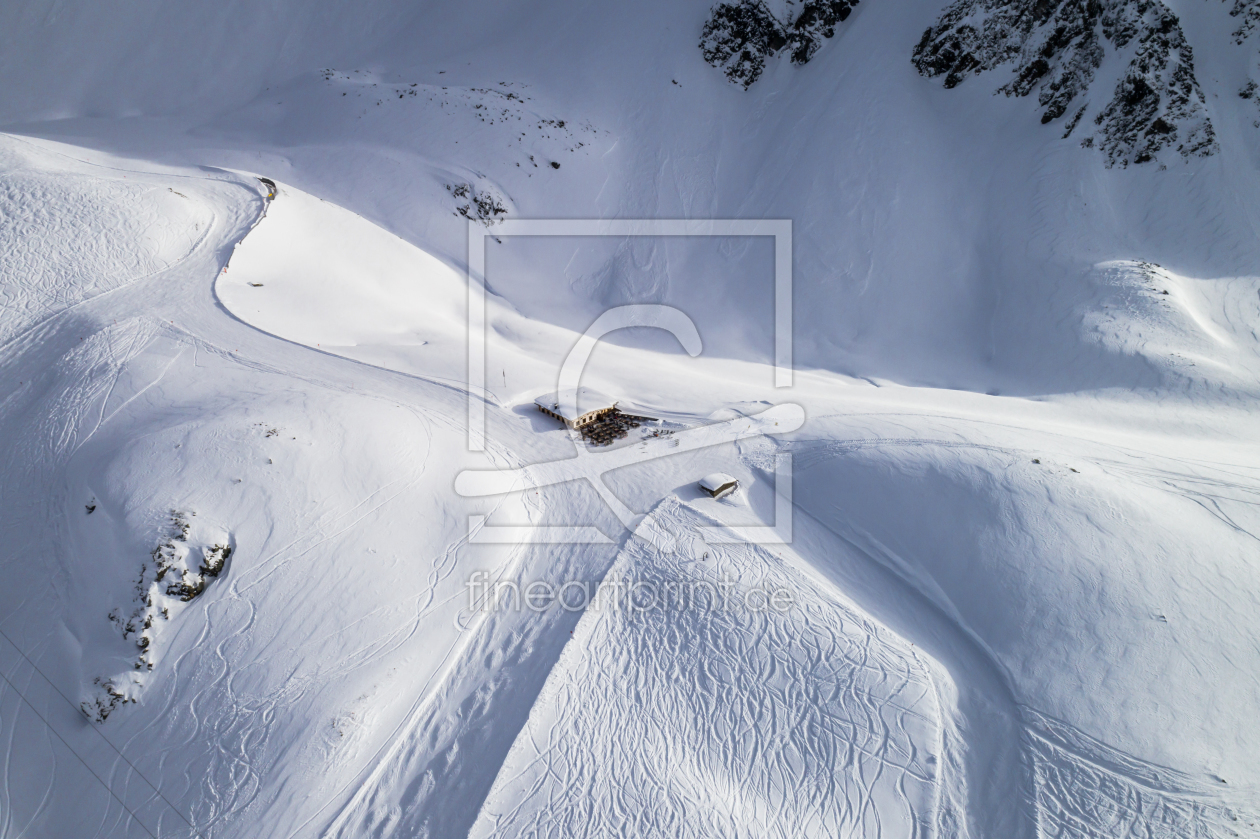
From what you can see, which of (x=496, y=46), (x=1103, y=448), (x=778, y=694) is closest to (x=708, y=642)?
(x=778, y=694)

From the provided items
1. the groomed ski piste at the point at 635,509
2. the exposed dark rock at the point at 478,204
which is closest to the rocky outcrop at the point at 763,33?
the groomed ski piste at the point at 635,509

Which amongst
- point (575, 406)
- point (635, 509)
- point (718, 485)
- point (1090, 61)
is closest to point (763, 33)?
point (1090, 61)

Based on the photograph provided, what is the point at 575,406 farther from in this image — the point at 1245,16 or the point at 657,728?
the point at 1245,16

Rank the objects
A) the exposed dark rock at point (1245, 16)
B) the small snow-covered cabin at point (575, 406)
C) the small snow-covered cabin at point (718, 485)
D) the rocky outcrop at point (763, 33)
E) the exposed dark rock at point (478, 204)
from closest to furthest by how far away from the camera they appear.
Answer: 1. the small snow-covered cabin at point (718, 485)
2. the small snow-covered cabin at point (575, 406)
3. the exposed dark rock at point (1245, 16)
4. the exposed dark rock at point (478, 204)
5. the rocky outcrop at point (763, 33)

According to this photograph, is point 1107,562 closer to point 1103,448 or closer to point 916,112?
point 1103,448

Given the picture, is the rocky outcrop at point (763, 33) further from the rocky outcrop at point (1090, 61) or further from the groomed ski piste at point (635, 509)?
the groomed ski piste at point (635, 509)

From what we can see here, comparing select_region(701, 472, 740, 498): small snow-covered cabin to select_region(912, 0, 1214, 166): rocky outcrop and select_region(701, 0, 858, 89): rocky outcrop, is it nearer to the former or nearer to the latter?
select_region(912, 0, 1214, 166): rocky outcrop

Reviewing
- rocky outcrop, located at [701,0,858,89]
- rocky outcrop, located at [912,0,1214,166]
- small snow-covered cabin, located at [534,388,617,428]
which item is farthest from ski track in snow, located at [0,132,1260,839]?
rocky outcrop, located at [701,0,858,89]
